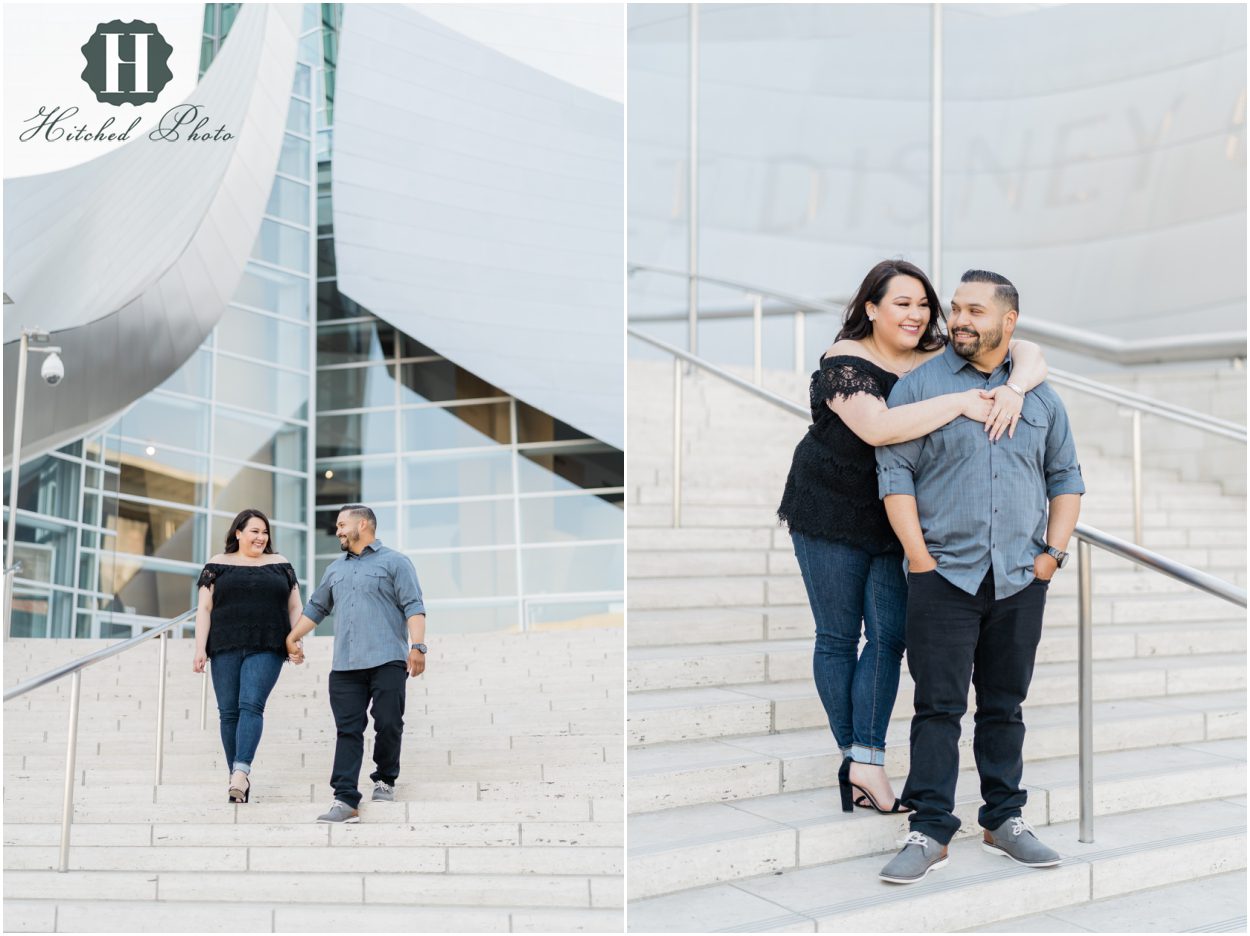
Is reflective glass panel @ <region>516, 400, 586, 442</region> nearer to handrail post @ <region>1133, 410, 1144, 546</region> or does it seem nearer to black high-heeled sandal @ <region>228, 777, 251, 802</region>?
handrail post @ <region>1133, 410, 1144, 546</region>

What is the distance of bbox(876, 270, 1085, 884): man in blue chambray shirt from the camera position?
2471 mm

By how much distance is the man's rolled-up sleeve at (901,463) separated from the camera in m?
2.50

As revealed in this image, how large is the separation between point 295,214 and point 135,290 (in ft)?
8.98

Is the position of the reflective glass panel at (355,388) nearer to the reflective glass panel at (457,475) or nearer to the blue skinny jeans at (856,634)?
the reflective glass panel at (457,475)

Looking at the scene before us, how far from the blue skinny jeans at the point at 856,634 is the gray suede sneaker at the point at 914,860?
0.27 meters

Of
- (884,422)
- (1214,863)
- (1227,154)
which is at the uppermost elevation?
(1227,154)

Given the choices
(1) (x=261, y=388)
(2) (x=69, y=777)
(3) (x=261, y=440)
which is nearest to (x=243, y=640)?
(2) (x=69, y=777)

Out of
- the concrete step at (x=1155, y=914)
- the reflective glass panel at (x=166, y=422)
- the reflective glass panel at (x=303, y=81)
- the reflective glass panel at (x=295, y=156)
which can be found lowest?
the concrete step at (x=1155, y=914)

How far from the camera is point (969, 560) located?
246 cm

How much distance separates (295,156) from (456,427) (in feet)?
10.5

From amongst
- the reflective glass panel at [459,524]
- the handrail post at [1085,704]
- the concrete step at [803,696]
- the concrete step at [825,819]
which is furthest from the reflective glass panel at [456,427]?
the handrail post at [1085,704]

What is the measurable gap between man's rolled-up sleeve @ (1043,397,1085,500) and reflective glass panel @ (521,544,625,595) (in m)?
8.51

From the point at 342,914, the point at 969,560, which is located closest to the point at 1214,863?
the point at 969,560

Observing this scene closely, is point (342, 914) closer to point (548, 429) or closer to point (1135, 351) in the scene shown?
point (1135, 351)
